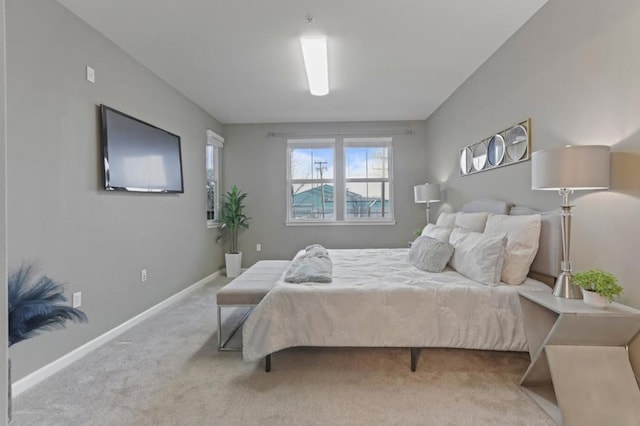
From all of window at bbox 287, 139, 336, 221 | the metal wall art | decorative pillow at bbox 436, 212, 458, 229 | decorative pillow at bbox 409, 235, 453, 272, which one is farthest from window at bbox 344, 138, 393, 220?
decorative pillow at bbox 409, 235, 453, 272

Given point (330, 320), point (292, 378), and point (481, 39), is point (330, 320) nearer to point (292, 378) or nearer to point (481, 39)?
point (292, 378)

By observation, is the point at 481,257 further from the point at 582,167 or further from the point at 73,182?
the point at 73,182

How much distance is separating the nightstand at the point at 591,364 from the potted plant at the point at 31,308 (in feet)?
6.72

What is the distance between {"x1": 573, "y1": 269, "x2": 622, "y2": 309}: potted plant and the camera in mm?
1512

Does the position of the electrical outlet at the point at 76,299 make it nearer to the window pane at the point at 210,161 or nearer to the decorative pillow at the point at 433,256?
the decorative pillow at the point at 433,256

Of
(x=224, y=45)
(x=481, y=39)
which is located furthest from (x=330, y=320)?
(x=481, y=39)

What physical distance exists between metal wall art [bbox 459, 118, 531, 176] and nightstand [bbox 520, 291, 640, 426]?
141cm

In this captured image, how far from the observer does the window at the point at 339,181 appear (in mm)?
5387

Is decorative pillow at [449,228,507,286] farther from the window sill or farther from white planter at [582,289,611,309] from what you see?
the window sill

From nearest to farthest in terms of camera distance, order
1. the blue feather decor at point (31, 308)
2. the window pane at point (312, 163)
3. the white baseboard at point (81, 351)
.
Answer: the blue feather decor at point (31, 308)
the white baseboard at point (81, 351)
the window pane at point (312, 163)

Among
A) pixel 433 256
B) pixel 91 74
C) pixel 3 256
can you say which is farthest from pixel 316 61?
pixel 3 256

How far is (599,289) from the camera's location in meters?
1.53

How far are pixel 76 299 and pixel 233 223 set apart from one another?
9.45ft

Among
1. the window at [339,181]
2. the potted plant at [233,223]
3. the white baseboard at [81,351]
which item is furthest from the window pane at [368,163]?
the white baseboard at [81,351]
